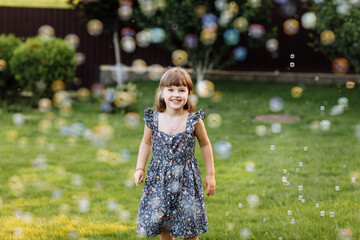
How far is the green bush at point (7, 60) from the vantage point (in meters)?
11.1

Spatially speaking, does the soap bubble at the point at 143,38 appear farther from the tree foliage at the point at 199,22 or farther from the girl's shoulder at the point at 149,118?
the girl's shoulder at the point at 149,118

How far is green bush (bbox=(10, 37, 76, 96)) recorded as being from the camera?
1053 cm

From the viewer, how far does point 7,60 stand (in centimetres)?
1106

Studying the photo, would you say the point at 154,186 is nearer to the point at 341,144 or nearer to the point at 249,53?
the point at 341,144

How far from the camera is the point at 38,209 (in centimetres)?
446

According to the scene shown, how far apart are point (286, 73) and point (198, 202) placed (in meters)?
10.1

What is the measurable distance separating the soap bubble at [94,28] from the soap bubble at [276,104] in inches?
185

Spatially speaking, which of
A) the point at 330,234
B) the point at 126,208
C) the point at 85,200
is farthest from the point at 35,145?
the point at 330,234

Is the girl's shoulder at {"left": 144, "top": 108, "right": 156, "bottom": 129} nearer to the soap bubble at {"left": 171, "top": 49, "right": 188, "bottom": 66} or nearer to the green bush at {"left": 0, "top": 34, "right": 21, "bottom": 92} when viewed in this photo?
the green bush at {"left": 0, "top": 34, "right": 21, "bottom": 92}

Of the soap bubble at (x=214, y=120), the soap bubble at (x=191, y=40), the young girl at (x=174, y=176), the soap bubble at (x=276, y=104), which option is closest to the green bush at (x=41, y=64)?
the soap bubble at (x=191, y=40)

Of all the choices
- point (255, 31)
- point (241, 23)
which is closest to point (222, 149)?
point (241, 23)

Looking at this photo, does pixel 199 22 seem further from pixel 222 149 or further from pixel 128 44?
pixel 222 149

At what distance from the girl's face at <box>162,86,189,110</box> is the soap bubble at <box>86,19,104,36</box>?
31.3ft

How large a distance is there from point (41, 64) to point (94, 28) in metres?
3.09
